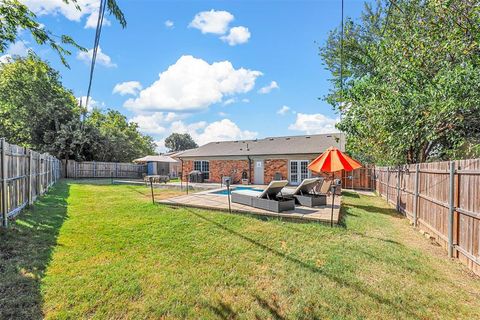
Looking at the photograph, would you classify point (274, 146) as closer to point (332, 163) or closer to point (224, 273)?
point (332, 163)

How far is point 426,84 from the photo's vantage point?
7785mm

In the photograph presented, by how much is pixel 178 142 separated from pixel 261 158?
62288mm

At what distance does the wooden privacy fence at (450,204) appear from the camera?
4.14m

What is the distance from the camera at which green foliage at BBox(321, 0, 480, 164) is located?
6.60 meters

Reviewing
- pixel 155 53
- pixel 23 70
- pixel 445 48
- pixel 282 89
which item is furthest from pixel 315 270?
pixel 23 70

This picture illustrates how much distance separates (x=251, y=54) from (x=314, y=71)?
3934 millimetres

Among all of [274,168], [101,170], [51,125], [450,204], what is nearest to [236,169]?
[274,168]

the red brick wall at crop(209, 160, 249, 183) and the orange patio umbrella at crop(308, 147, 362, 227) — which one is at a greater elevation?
the orange patio umbrella at crop(308, 147, 362, 227)

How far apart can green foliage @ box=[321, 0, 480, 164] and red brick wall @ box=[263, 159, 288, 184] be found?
8004mm

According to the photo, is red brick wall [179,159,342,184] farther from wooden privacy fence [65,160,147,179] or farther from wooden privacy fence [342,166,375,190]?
wooden privacy fence [65,160,147,179]

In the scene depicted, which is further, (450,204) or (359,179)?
(359,179)

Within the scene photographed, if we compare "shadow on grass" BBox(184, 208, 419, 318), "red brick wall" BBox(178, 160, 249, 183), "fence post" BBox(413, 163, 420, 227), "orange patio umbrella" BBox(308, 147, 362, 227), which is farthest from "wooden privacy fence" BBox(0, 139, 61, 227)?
"red brick wall" BBox(178, 160, 249, 183)

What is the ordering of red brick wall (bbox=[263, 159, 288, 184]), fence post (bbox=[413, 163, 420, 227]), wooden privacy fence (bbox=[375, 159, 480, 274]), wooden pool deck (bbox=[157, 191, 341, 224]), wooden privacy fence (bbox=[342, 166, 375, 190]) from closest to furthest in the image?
wooden privacy fence (bbox=[375, 159, 480, 274]) → wooden pool deck (bbox=[157, 191, 341, 224]) → fence post (bbox=[413, 163, 420, 227]) → wooden privacy fence (bbox=[342, 166, 375, 190]) → red brick wall (bbox=[263, 159, 288, 184])

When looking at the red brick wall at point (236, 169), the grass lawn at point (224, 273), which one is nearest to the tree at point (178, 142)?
the red brick wall at point (236, 169)
